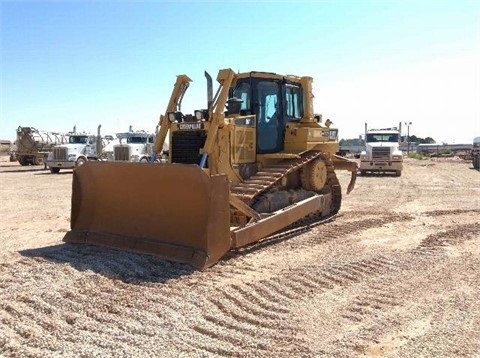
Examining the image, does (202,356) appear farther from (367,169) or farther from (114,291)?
(367,169)

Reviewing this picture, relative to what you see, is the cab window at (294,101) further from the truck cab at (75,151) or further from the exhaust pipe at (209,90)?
the truck cab at (75,151)

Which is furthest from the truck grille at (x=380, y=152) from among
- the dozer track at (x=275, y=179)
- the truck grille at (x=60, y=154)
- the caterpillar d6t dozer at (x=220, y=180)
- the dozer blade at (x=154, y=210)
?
the dozer blade at (x=154, y=210)

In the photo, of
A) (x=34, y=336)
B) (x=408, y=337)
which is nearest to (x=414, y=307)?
(x=408, y=337)

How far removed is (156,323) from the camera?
173 inches

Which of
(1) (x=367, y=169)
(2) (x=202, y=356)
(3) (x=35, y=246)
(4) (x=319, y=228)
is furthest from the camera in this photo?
(1) (x=367, y=169)

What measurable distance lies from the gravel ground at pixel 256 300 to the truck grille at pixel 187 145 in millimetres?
1817

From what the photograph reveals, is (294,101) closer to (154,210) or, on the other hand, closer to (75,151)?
(154,210)

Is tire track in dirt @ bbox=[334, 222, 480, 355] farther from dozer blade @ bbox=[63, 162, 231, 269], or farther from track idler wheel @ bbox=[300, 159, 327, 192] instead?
track idler wheel @ bbox=[300, 159, 327, 192]

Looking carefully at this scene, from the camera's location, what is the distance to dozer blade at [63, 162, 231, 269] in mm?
6207

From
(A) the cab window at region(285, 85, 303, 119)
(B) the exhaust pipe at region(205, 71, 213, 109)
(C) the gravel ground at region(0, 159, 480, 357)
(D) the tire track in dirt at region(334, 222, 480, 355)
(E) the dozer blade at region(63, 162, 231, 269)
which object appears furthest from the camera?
(A) the cab window at region(285, 85, 303, 119)

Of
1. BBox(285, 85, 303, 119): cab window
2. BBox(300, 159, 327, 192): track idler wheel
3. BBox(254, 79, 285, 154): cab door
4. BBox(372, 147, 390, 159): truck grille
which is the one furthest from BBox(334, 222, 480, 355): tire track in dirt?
BBox(372, 147, 390, 159): truck grille

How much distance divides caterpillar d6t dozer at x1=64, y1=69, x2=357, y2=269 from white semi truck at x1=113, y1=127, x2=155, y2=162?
15889 mm

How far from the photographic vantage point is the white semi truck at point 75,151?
2642 cm

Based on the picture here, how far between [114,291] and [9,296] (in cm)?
98
